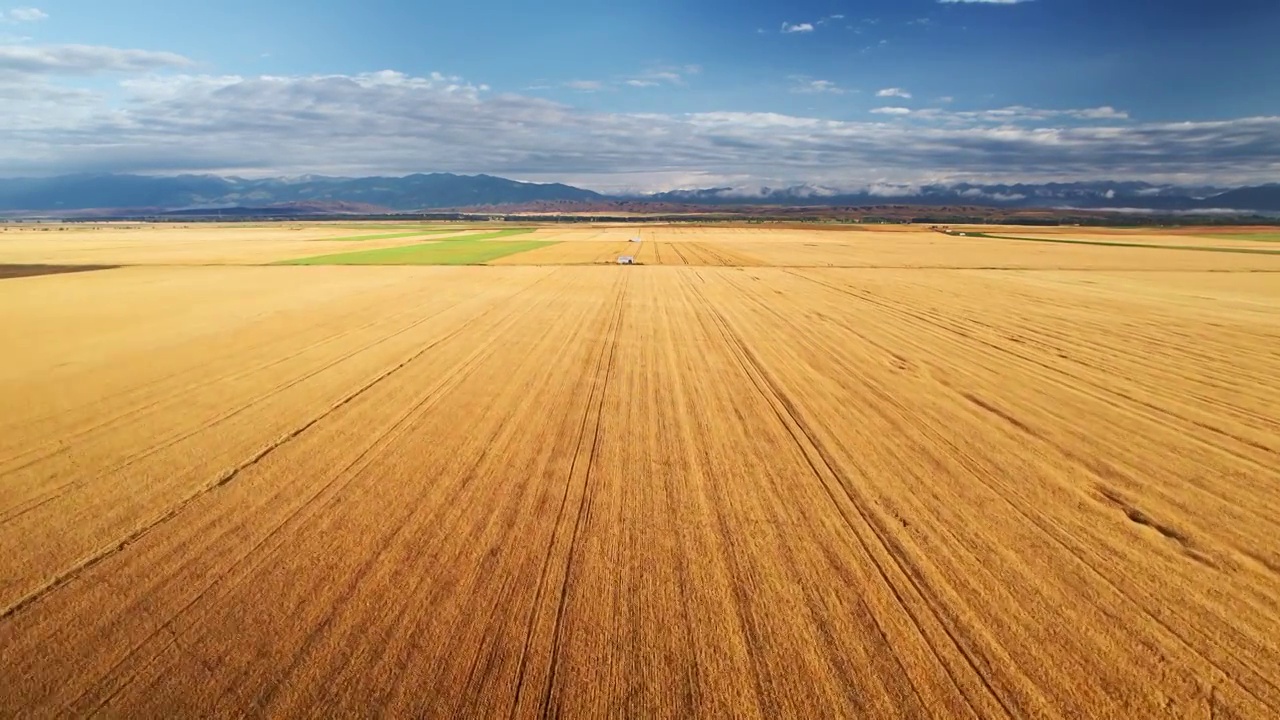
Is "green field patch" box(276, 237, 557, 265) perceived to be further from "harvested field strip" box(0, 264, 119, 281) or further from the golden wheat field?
the golden wheat field

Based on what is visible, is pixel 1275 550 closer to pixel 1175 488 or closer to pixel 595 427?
pixel 1175 488

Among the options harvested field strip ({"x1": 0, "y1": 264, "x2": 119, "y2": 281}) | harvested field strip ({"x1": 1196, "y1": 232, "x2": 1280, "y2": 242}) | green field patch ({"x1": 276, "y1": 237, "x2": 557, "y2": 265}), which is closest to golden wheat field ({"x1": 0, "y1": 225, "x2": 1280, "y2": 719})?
green field patch ({"x1": 276, "y1": 237, "x2": 557, "y2": 265})

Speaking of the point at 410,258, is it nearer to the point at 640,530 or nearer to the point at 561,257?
the point at 561,257

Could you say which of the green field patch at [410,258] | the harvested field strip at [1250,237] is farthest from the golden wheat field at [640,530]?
the harvested field strip at [1250,237]

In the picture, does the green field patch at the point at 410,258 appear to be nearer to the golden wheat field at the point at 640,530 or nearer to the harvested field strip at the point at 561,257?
the harvested field strip at the point at 561,257

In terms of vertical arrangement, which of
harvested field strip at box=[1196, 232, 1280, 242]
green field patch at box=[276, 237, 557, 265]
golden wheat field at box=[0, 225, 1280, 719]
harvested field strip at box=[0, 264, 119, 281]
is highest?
golden wheat field at box=[0, 225, 1280, 719]
